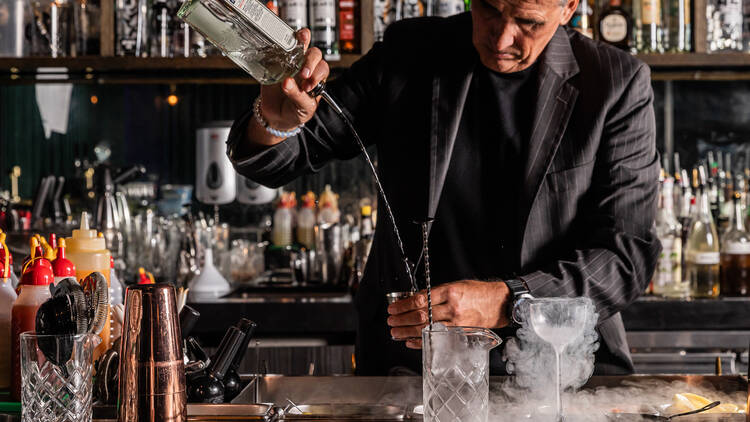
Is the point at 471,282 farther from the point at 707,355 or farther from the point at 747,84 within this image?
the point at 747,84

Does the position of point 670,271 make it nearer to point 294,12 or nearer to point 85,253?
point 294,12

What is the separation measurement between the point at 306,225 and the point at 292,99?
1.89 metres

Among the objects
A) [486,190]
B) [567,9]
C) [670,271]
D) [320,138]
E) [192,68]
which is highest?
[192,68]

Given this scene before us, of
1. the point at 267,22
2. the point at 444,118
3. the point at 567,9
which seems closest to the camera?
the point at 267,22

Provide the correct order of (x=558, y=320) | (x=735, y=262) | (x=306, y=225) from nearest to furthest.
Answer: (x=558, y=320)
(x=735, y=262)
(x=306, y=225)

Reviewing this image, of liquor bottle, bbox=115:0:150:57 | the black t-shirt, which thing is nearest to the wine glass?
the black t-shirt

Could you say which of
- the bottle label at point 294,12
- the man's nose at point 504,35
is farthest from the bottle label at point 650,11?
the man's nose at point 504,35

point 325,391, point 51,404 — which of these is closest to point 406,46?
point 325,391

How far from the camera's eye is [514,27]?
1.59 meters

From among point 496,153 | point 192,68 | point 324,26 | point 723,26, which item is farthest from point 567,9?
point 192,68

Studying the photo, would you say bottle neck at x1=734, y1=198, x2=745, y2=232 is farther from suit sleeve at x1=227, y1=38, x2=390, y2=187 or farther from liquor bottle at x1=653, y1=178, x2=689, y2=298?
suit sleeve at x1=227, y1=38, x2=390, y2=187

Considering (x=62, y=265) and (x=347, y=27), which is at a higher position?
(x=347, y=27)

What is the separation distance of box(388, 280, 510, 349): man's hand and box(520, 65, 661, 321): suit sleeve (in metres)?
0.10

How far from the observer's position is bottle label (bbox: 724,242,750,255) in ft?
9.21
